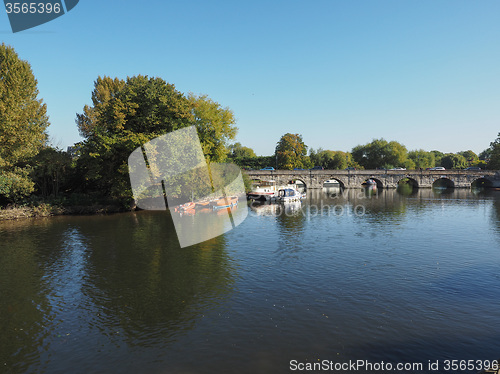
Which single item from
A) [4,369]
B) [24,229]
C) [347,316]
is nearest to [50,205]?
[24,229]

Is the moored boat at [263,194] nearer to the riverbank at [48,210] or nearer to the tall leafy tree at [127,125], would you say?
the tall leafy tree at [127,125]

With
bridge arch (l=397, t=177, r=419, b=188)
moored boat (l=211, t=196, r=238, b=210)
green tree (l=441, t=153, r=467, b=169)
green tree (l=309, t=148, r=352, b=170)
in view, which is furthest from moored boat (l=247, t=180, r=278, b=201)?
green tree (l=441, t=153, r=467, b=169)

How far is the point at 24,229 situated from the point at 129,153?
16.3m

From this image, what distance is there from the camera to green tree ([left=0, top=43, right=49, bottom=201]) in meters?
41.6

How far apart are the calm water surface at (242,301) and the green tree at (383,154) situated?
108231 millimetres

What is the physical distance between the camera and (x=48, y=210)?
47.8 meters

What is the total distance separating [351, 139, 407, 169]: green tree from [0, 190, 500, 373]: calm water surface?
355 feet

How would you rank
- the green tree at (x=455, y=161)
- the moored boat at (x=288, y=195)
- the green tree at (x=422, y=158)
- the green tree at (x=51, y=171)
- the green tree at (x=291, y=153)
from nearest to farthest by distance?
the green tree at (x=51, y=171) → the moored boat at (x=288, y=195) → the green tree at (x=291, y=153) → the green tree at (x=422, y=158) → the green tree at (x=455, y=161)

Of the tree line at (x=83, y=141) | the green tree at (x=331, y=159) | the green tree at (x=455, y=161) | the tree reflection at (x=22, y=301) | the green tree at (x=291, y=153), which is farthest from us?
the green tree at (x=455, y=161)

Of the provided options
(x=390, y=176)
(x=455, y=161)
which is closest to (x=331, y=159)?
(x=390, y=176)

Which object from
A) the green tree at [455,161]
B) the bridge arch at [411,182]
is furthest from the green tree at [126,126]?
the green tree at [455,161]

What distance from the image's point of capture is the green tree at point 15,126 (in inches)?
1636

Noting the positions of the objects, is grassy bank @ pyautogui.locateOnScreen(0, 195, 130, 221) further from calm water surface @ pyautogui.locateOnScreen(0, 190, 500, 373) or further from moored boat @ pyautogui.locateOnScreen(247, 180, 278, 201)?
moored boat @ pyautogui.locateOnScreen(247, 180, 278, 201)

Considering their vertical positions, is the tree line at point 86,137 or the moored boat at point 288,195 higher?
the tree line at point 86,137
